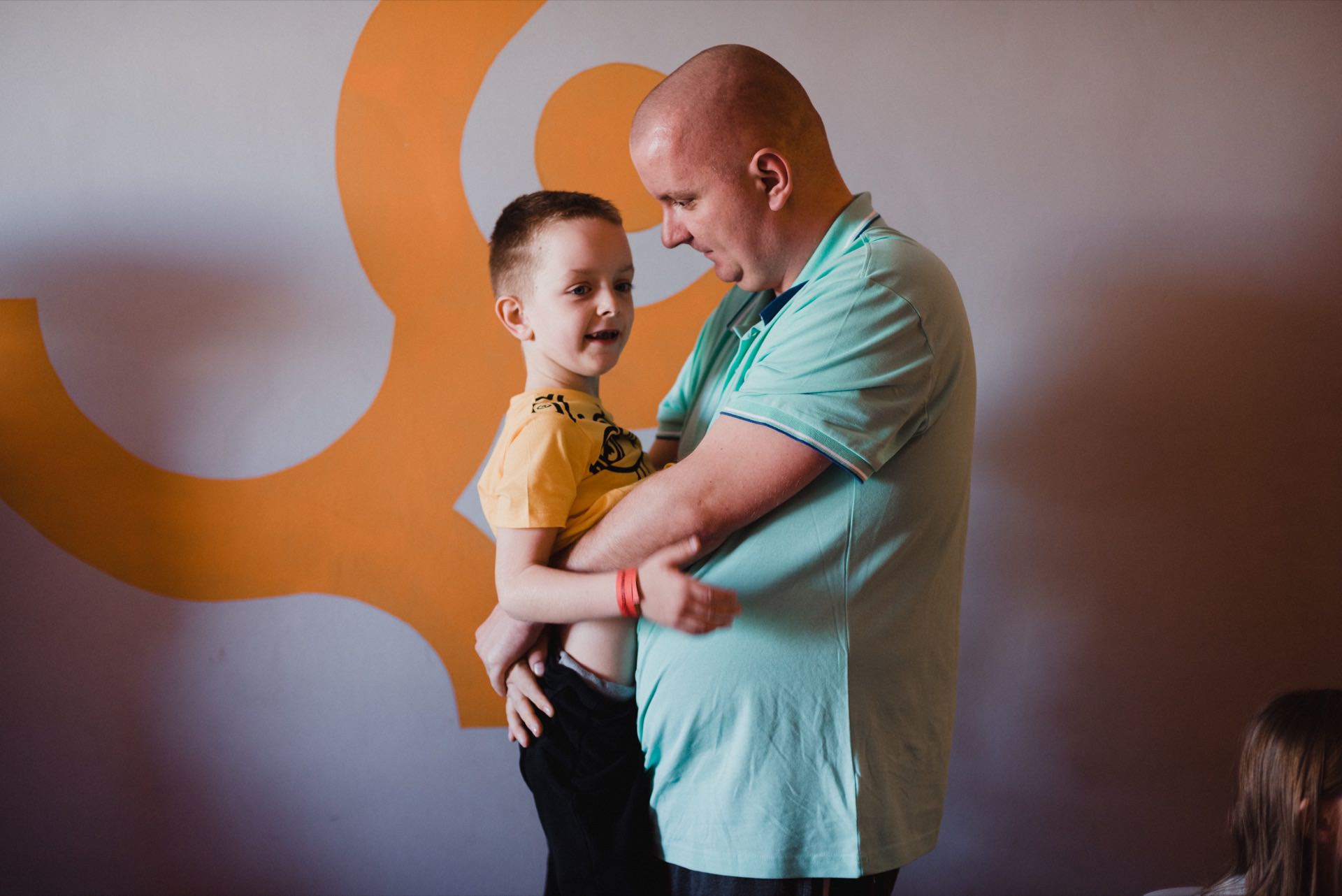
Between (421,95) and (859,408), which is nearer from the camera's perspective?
(859,408)

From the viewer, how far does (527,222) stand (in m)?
1.62

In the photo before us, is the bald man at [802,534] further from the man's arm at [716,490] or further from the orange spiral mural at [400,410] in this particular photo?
the orange spiral mural at [400,410]

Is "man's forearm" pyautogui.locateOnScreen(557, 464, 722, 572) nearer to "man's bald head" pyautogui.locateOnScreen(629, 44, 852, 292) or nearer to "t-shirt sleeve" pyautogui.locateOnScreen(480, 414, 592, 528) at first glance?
"t-shirt sleeve" pyautogui.locateOnScreen(480, 414, 592, 528)

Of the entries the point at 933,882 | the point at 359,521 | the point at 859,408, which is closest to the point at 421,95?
the point at 359,521

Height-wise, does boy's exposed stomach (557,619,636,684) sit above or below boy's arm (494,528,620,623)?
below

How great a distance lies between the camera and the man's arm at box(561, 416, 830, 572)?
1268 mm

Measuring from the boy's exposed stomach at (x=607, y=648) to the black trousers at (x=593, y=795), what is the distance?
32 millimetres

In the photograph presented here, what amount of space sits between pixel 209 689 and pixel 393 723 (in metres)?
0.43

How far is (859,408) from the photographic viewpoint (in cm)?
126

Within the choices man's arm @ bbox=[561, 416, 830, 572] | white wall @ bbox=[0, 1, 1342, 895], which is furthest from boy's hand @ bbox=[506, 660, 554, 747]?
white wall @ bbox=[0, 1, 1342, 895]

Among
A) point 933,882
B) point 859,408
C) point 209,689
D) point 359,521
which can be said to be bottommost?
point 933,882

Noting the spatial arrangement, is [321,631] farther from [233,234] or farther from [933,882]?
[933,882]

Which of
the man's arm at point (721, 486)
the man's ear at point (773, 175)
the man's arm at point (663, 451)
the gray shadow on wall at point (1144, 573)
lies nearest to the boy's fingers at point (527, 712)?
the man's arm at point (721, 486)

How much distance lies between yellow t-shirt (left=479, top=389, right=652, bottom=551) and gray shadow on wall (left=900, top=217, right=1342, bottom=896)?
3.57ft
